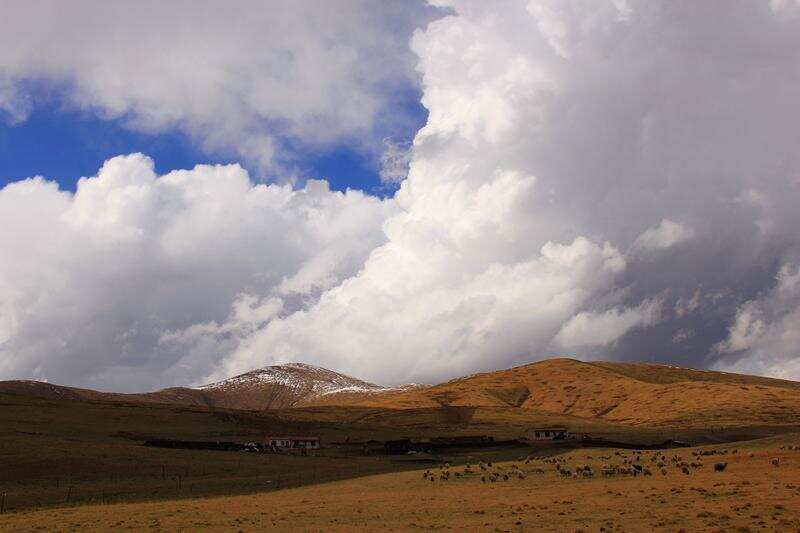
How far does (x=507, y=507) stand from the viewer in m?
38.8

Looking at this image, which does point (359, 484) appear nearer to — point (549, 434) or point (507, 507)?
point (507, 507)

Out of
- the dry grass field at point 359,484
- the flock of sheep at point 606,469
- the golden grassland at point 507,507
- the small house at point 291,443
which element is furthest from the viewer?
the small house at point 291,443

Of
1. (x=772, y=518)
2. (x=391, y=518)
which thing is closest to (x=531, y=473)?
(x=391, y=518)

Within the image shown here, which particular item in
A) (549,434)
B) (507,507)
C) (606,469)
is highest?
(549,434)

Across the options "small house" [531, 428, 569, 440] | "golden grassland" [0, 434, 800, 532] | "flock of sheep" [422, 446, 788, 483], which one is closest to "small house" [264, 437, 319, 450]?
"small house" [531, 428, 569, 440]

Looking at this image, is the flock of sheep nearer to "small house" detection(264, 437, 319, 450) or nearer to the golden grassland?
the golden grassland

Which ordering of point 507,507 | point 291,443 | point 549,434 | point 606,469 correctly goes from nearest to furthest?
point 507,507, point 606,469, point 291,443, point 549,434

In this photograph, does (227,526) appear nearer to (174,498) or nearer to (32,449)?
(174,498)

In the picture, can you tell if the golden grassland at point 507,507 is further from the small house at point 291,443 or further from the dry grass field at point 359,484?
the small house at point 291,443

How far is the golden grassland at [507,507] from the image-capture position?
32344 mm

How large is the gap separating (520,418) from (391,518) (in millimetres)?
137933

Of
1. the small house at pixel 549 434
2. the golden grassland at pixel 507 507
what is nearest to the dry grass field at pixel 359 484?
the golden grassland at pixel 507 507

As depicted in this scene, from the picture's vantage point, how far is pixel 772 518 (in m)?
30.7

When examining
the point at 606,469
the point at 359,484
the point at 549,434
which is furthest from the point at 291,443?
the point at 606,469
